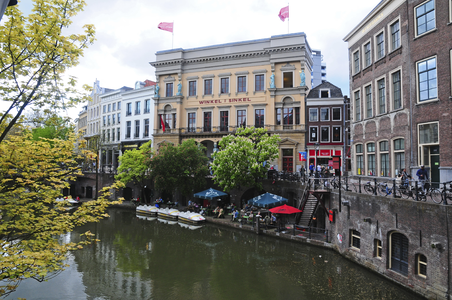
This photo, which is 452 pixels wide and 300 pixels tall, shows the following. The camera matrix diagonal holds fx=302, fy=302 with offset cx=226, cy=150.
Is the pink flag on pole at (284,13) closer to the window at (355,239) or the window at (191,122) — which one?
the window at (191,122)

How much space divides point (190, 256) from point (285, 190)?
14243 mm

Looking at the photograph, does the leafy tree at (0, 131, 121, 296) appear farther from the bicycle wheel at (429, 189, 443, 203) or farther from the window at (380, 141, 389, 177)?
the window at (380, 141, 389, 177)

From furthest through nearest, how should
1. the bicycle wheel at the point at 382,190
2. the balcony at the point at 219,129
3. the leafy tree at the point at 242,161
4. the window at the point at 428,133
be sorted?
the balcony at the point at 219,129 → the leafy tree at the point at 242,161 → the window at the point at 428,133 → the bicycle wheel at the point at 382,190

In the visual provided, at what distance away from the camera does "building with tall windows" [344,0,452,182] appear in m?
17.0

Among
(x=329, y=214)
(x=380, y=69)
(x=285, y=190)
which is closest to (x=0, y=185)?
(x=329, y=214)

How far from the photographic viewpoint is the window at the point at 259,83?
42844mm

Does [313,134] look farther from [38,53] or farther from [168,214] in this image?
[38,53]

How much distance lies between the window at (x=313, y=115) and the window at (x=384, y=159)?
17.6m

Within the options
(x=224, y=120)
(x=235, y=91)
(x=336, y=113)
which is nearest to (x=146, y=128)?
(x=224, y=120)

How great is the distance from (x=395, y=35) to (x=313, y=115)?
62.9 feet

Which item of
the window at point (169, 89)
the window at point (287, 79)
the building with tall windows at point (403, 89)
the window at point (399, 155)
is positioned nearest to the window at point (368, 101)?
the building with tall windows at point (403, 89)

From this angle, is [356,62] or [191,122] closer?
[356,62]

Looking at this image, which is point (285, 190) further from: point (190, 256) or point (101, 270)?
point (101, 270)

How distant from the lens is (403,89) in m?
19.7
